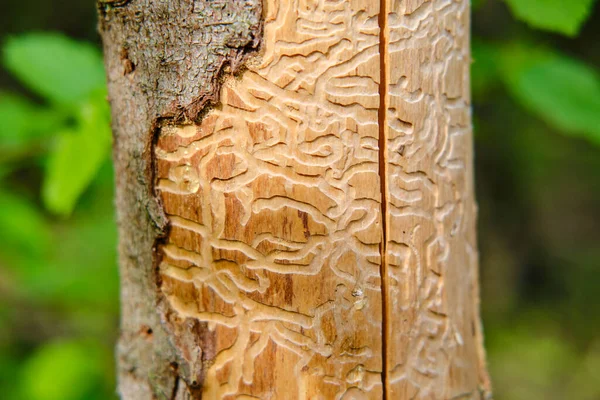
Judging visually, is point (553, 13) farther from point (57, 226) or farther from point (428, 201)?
point (57, 226)

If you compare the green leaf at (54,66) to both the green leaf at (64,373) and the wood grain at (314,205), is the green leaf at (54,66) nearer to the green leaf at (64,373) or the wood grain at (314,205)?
the wood grain at (314,205)

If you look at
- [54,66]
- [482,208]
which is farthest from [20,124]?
[482,208]

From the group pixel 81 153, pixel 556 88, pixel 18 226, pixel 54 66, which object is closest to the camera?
pixel 81 153

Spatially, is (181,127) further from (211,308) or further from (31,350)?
(31,350)

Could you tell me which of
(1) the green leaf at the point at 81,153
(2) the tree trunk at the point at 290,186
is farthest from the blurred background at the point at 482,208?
(2) the tree trunk at the point at 290,186

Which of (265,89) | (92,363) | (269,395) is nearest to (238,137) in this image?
(265,89)
